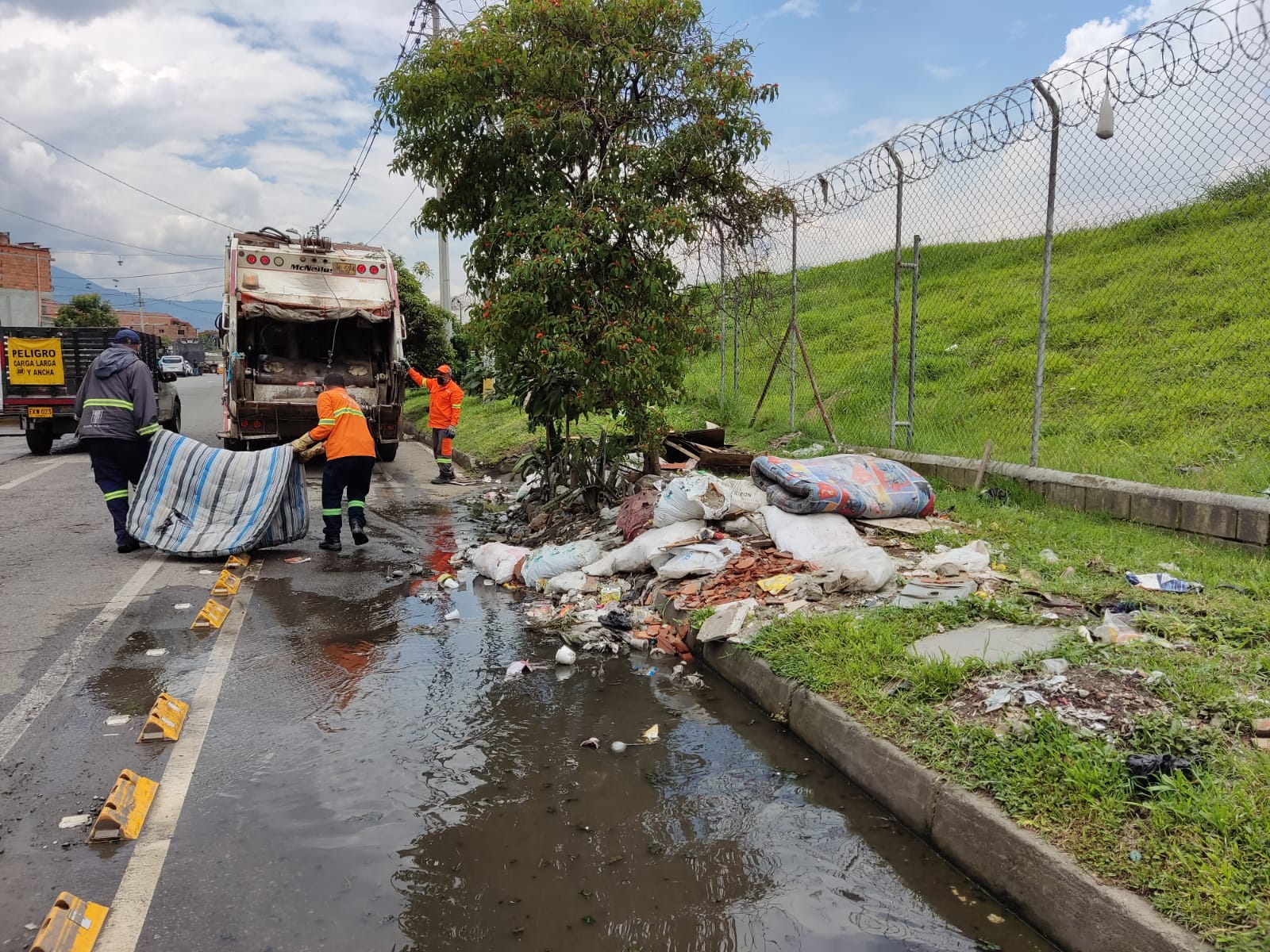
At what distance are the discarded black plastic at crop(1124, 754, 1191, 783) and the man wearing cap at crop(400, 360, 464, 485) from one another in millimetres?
9843

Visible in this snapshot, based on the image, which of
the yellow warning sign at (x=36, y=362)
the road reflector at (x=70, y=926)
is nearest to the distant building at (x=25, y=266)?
the yellow warning sign at (x=36, y=362)

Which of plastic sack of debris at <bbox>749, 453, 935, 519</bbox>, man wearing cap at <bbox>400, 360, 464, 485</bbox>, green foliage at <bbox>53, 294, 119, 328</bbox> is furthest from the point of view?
green foliage at <bbox>53, 294, 119, 328</bbox>

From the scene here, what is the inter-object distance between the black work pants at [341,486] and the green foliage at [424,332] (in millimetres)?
13734

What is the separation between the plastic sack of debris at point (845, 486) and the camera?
589 cm

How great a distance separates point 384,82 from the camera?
7.51m

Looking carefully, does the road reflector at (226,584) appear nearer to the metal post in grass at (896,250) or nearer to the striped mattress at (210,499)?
the striped mattress at (210,499)

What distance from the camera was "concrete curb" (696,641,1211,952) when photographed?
226 centimetres

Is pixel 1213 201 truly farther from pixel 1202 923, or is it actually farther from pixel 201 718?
pixel 201 718

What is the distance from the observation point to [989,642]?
155 inches

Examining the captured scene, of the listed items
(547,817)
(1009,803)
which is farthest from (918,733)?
(547,817)

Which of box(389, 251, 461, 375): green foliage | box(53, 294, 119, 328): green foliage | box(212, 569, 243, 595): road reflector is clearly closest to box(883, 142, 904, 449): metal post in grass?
box(212, 569, 243, 595): road reflector

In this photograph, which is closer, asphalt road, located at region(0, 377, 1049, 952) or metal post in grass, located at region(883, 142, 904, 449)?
asphalt road, located at region(0, 377, 1049, 952)

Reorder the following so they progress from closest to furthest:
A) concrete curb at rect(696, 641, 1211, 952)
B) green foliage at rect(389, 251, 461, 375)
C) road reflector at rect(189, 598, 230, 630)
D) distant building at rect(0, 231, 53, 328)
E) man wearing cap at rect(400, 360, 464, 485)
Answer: concrete curb at rect(696, 641, 1211, 952) < road reflector at rect(189, 598, 230, 630) < man wearing cap at rect(400, 360, 464, 485) < green foliage at rect(389, 251, 461, 375) < distant building at rect(0, 231, 53, 328)

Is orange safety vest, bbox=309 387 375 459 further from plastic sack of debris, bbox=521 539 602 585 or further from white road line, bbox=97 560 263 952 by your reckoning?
white road line, bbox=97 560 263 952
